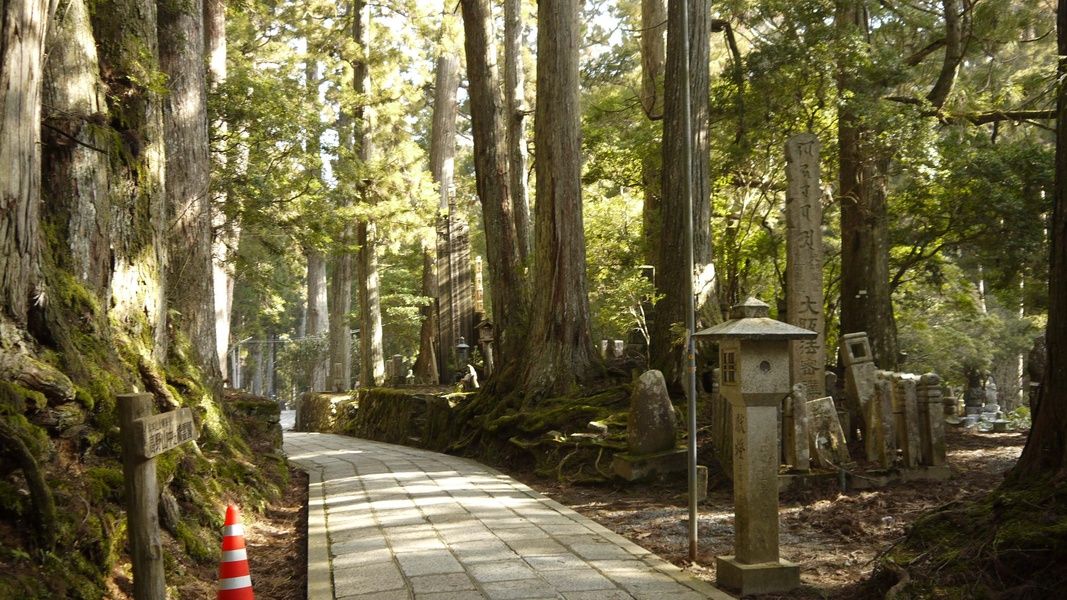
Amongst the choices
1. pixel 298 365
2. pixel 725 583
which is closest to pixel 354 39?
pixel 725 583

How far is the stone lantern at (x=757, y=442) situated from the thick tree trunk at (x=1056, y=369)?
1.34 meters

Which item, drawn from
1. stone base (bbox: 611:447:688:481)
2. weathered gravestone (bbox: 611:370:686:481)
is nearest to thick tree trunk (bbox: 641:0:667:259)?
weathered gravestone (bbox: 611:370:686:481)

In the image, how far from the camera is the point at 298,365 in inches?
1762

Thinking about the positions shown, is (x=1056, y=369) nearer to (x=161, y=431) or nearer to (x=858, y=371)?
(x=161, y=431)

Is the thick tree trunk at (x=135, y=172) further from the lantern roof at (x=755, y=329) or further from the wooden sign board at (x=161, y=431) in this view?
the lantern roof at (x=755, y=329)

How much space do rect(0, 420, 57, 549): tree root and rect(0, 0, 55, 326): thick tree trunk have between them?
994 millimetres

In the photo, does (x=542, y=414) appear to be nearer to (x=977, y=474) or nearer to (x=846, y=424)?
(x=846, y=424)

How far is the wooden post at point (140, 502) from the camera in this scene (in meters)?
3.85

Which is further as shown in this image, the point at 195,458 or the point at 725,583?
the point at 195,458

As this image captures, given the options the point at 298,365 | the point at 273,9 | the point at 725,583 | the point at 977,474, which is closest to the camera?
the point at 725,583

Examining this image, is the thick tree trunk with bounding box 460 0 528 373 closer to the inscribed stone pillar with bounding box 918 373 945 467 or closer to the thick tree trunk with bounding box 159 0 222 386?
the thick tree trunk with bounding box 159 0 222 386

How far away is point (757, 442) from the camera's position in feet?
18.5

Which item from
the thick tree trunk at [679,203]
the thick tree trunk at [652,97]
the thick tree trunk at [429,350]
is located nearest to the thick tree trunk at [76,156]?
the thick tree trunk at [679,203]

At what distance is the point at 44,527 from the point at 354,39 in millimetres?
19782
